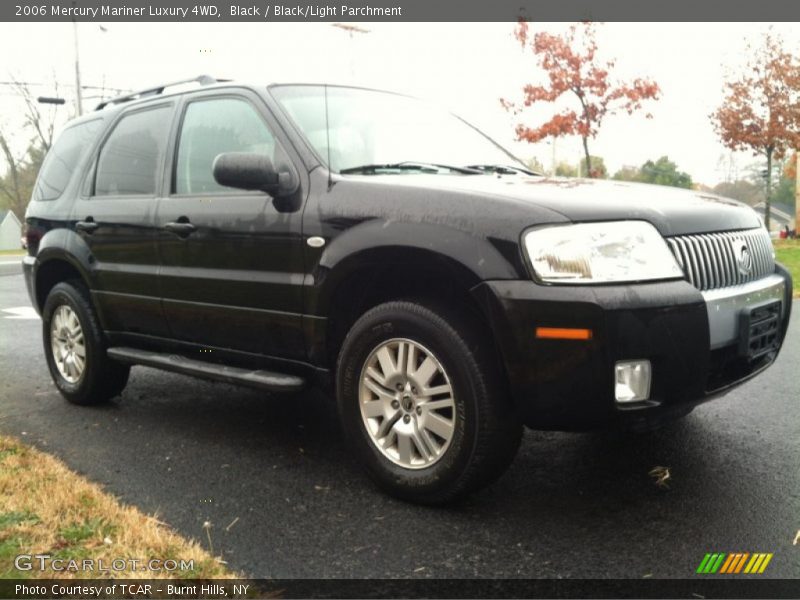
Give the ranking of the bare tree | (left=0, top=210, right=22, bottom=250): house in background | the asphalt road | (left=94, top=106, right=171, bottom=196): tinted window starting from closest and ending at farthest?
the asphalt road, (left=94, top=106, right=171, bottom=196): tinted window, the bare tree, (left=0, top=210, right=22, bottom=250): house in background

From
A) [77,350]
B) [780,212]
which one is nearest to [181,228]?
[77,350]

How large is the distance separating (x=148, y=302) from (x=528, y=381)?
8.17 feet

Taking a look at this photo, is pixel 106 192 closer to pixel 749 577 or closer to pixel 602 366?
pixel 602 366

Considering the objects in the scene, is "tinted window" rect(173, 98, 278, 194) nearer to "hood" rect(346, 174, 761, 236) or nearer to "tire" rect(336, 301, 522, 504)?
"hood" rect(346, 174, 761, 236)

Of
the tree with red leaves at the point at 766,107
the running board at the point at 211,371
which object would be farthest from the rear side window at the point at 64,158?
the tree with red leaves at the point at 766,107

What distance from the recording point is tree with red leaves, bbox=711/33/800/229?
24108 mm

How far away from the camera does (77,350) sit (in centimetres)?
513

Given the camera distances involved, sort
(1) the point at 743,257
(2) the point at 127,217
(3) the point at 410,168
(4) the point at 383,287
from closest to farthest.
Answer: (1) the point at 743,257
(4) the point at 383,287
(3) the point at 410,168
(2) the point at 127,217

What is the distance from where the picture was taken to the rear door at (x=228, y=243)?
3735 mm

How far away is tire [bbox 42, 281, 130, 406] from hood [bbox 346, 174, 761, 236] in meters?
2.38

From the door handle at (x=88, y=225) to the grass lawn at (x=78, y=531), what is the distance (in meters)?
1.67

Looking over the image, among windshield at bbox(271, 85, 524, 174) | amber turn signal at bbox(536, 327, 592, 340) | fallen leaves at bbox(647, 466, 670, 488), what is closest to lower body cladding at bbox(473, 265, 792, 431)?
amber turn signal at bbox(536, 327, 592, 340)

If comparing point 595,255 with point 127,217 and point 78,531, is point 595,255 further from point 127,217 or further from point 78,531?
point 127,217

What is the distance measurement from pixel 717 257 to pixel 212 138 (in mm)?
2627
